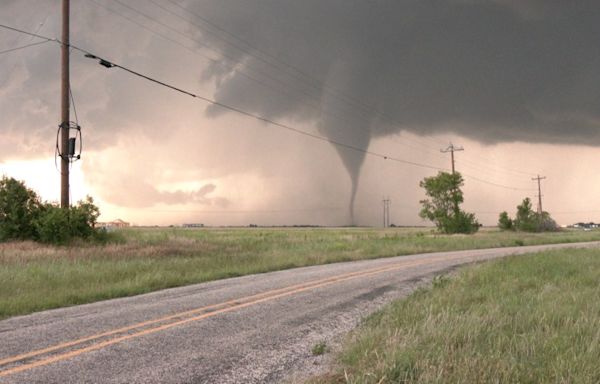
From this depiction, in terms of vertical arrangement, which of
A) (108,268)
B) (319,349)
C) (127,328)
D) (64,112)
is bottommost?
(319,349)

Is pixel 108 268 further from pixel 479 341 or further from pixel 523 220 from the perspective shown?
pixel 523 220

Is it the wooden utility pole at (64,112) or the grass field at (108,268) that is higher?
the wooden utility pole at (64,112)

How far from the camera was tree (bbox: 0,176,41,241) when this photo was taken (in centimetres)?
2436

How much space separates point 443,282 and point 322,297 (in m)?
3.88

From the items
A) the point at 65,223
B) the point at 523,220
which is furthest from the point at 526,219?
the point at 65,223

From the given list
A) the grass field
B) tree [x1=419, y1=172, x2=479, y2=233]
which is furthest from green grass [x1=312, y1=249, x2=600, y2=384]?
tree [x1=419, y1=172, x2=479, y2=233]

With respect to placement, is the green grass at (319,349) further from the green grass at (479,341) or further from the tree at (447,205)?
the tree at (447,205)

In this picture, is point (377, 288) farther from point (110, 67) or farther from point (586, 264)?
point (110, 67)

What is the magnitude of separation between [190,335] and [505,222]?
9055cm

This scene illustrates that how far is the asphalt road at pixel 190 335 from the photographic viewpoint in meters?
5.56

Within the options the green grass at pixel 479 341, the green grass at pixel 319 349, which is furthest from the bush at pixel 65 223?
the green grass at pixel 319 349

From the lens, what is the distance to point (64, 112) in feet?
77.4

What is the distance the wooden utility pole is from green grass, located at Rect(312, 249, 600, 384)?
18.9m

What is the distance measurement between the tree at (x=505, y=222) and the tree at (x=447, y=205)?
48.8ft
